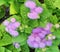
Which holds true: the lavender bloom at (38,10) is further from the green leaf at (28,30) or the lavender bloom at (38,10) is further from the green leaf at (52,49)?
the green leaf at (52,49)

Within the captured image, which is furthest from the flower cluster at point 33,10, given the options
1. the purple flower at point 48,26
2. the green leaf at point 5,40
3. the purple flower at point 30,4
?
the green leaf at point 5,40

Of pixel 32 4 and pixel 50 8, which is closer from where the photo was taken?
pixel 32 4

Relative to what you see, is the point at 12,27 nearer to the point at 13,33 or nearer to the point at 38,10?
the point at 13,33

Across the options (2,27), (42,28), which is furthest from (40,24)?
(2,27)

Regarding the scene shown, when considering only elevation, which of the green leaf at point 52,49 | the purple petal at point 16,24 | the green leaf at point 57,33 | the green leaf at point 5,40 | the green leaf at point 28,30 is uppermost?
the purple petal at point 16,24

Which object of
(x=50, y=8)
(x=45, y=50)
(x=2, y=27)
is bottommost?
(x=45, y=50)

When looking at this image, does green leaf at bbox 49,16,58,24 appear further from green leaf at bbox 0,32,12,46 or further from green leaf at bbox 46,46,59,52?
green leaf at bbox 0,32,12,46

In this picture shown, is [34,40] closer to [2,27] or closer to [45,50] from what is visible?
[45,50]

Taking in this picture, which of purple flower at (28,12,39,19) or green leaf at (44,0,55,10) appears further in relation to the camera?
green leaf at (44,0,55,10)

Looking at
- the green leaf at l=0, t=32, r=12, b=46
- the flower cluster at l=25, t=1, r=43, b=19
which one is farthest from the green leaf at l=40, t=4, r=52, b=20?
the green leaf at l=0, t=32, r=12, b=46
